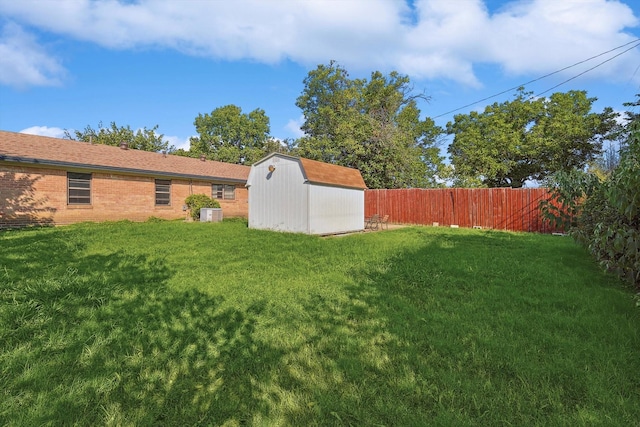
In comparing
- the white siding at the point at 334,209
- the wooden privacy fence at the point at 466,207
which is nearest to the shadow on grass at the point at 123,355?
the white siding at the point at 334,209

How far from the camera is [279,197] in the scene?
12.6 m

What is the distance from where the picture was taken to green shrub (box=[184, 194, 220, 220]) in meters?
17.1

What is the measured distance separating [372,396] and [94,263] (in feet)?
20.2

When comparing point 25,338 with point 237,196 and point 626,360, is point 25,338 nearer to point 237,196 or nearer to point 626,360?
point 626,360

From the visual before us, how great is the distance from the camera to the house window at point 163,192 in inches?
671

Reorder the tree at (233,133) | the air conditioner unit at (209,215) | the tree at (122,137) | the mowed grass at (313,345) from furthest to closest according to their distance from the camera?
the tree at (233,133)
the tree at (122,137)
the air conditioner unit at (209,215)
the mowed grass at (313,345)

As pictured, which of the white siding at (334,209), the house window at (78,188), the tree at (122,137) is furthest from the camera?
the tree at (122,137)

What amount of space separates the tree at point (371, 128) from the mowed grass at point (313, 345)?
1945cm

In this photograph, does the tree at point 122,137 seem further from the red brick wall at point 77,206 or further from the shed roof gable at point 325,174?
the shed roof gable at point 325,174

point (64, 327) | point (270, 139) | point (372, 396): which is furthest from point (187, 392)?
point (270, 139)

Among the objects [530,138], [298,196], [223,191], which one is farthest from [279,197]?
[530,138]

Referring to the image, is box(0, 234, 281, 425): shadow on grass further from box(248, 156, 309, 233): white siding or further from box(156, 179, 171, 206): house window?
box(156, 179, 171, 206): house window

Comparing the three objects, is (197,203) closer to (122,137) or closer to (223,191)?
(223,191)

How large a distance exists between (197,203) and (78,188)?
538 cm
